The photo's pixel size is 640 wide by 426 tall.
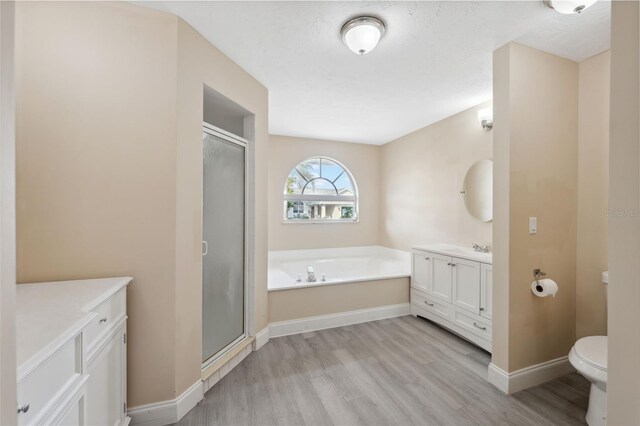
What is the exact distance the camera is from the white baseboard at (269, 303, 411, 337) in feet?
8.76

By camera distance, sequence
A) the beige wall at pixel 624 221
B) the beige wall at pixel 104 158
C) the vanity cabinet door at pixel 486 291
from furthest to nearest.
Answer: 1. the vanity cabinet door at pixel 486 291
2. the beige wall at pixel 104 158
3. the beige wall at pixel 624 221

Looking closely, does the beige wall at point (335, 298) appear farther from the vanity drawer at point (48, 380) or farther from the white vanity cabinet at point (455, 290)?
the vanity drawer at point (48, 380)

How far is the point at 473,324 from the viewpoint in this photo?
2406 mm

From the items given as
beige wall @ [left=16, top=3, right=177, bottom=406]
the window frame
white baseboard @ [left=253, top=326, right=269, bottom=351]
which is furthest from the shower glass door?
the window frame

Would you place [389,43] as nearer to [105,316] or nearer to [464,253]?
[464,253]

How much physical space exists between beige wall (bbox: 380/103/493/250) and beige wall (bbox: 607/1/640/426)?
2.34 metres

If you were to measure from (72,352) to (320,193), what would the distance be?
3.55 m

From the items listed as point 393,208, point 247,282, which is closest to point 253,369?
point 247,282

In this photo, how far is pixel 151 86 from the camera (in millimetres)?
1507

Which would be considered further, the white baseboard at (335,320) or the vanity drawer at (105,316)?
the white baseboard at (335,320)

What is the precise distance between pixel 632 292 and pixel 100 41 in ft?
7.67

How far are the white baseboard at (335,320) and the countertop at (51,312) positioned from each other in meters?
1.62

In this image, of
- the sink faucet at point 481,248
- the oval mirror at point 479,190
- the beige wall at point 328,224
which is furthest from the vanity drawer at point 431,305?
the beige wall at point 328,224

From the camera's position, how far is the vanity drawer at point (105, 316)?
3.54 ft
